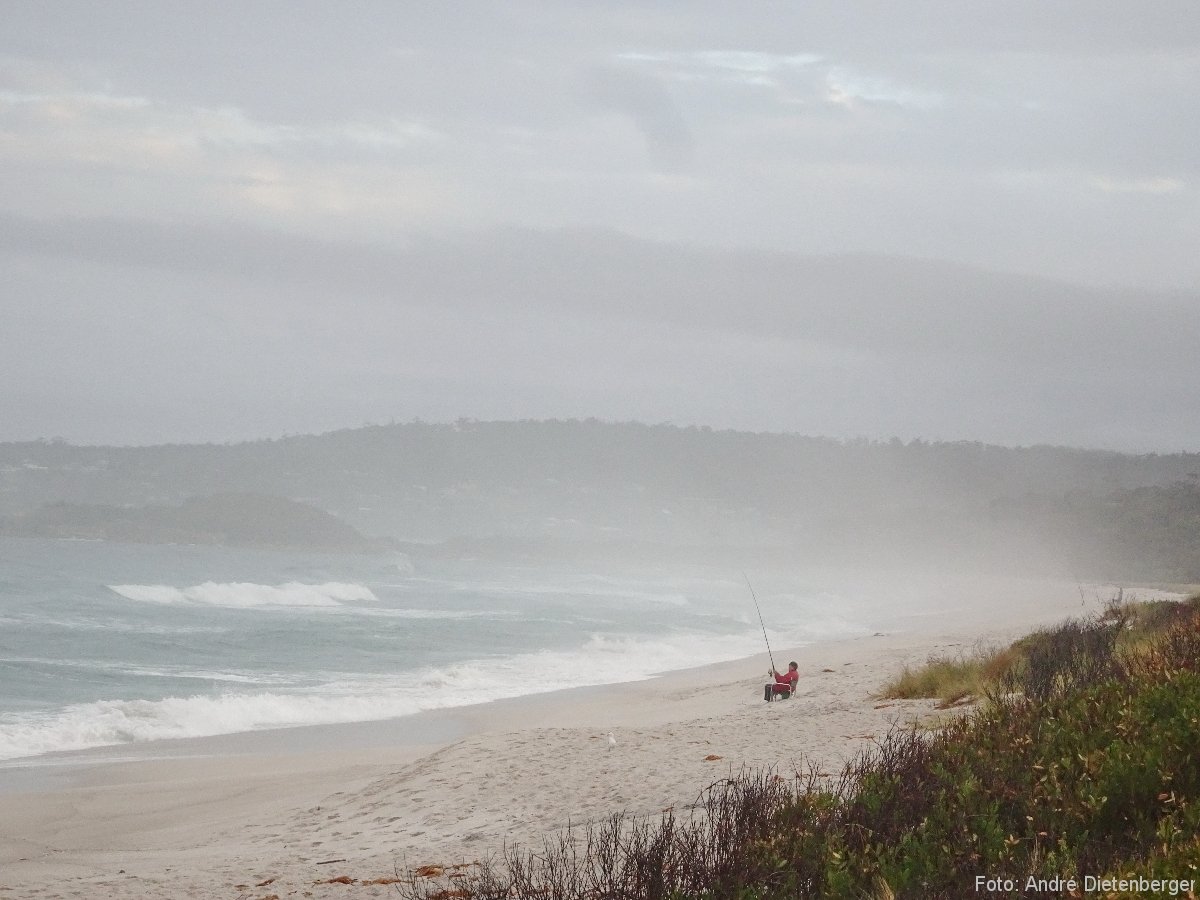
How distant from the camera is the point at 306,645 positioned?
28156 millimetres

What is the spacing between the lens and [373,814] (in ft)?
30.8

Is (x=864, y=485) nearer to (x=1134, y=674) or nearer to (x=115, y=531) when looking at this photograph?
(x=115, y=531)

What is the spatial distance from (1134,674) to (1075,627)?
7.21 m

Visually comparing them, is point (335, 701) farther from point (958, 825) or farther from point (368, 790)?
point (958, 825)

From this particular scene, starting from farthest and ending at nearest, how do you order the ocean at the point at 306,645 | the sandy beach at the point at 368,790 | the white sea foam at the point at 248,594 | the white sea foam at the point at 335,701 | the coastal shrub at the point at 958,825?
the white sea foam at the point at 248,594, the ocean at the point at 306,645, the white sea foam at the point at 335,701, the sandy beach at the point at 368,790, the coastal shrub at the point at 958,825

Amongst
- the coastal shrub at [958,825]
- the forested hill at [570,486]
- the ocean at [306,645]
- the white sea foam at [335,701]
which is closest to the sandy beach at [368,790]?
the white sea foam at [335,701]

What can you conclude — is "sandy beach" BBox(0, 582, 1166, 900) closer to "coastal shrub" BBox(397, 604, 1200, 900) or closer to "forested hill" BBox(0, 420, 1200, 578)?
"coastal shrub" BBox(397, 604, 1200, 900)

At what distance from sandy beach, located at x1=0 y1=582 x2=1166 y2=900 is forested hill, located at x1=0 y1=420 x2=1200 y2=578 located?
376ft

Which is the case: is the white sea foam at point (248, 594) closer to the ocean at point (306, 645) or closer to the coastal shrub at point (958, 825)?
the ocean at point (306, 645)

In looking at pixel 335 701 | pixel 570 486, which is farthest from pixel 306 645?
pixel 570 486

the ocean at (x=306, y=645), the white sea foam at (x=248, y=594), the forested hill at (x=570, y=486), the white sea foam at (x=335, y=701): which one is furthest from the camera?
the forested hill at (x=570, y=486)

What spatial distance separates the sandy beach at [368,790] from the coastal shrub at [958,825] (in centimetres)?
181

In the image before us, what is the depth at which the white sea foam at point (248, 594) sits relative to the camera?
4675 centimetres

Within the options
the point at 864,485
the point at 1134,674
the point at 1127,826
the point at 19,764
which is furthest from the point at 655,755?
the point at 864,485
